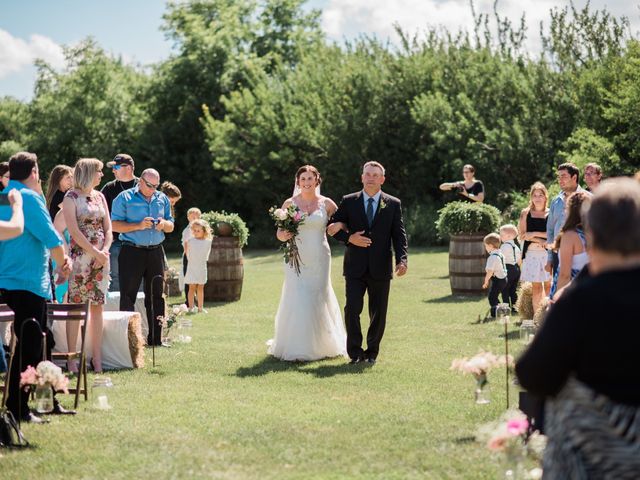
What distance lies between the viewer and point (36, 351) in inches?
298

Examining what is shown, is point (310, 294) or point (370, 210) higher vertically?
point (370, 210)

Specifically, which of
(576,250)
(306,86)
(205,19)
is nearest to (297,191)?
(576,250)

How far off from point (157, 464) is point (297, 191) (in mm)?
5951

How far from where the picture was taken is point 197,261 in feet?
55.0

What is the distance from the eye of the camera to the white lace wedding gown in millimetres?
11430

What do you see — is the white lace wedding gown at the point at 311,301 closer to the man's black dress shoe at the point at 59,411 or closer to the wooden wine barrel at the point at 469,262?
the man's black dress shoe at the point at 59,411

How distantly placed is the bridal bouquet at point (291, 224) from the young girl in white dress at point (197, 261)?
5400 millimetres

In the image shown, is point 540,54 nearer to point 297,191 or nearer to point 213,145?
point 213,145

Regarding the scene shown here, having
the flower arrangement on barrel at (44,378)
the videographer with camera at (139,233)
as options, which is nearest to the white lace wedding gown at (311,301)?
the videographer with camera at (139,233)

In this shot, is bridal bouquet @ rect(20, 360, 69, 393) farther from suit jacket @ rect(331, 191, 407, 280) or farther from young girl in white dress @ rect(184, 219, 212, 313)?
young girl in white dress @ rect(184, 219, 212, 313)

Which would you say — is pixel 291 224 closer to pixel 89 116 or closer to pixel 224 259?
pixel 224 259

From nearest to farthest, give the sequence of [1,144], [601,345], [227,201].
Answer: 1. [601,345]
2. [227,201]
3. [1,144]

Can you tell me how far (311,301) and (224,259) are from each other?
703 centimetres

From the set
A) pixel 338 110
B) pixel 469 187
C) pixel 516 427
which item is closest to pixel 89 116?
pixel 338 110
